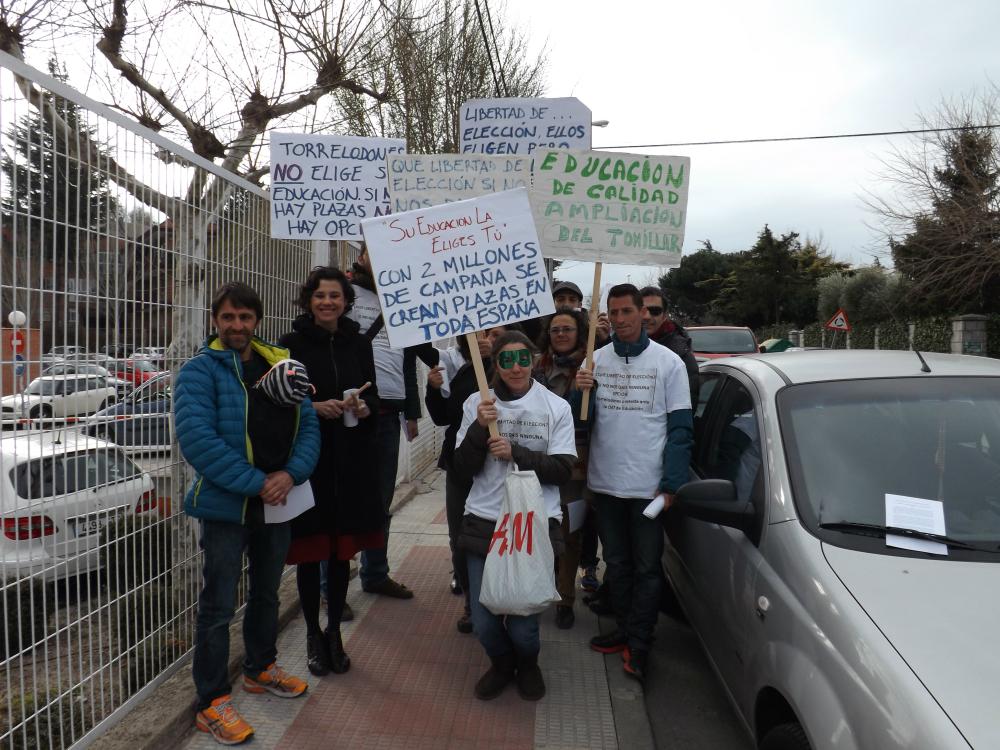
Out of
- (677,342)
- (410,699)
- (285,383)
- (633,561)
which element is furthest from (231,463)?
(677,342)

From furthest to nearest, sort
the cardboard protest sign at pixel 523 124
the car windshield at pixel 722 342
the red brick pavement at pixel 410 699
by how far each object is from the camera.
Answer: the car windshield at pixel 722 342 < the cardboard protest sign at pixel 523 124 < the red brick pavement at pixel 410 699

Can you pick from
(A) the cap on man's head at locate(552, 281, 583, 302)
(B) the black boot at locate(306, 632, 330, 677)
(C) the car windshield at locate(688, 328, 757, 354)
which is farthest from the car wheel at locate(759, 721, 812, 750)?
(C) the car windshield at locate(688, 328, 757, 354)

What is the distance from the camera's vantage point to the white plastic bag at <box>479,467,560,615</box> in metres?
3.39

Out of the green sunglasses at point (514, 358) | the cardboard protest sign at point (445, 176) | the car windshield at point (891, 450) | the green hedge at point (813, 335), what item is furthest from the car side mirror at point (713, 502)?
the green hedge at point (813, 335)

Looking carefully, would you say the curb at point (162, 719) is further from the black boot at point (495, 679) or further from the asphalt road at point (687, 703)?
the asphalt road at point (687, 703)

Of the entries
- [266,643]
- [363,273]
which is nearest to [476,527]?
[266,643]

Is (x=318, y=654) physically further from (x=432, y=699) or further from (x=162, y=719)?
(x=162, y=719)

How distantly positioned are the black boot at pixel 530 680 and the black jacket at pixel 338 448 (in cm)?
96

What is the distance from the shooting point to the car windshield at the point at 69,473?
2.54 metres

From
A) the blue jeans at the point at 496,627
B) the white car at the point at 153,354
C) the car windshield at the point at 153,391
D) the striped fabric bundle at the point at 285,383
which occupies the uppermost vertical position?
the white car at the point at 153,354

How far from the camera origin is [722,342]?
16672 millimetres

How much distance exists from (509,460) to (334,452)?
0.86 metres

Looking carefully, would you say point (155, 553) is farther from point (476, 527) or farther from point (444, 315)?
point (444, 315)

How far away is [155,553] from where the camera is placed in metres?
3.43
